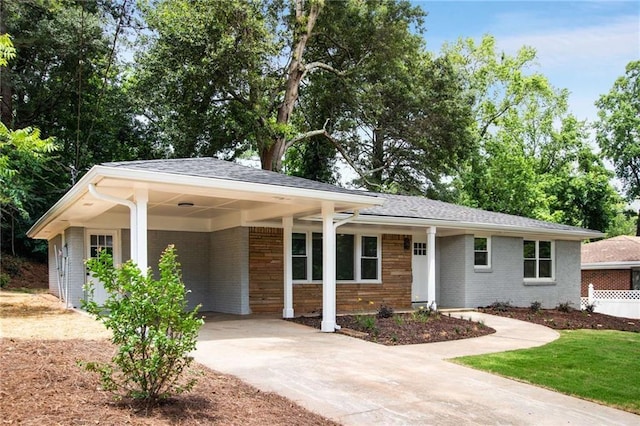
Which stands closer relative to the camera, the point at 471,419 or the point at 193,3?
the point at 471,419

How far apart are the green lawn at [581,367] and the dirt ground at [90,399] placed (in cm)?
370

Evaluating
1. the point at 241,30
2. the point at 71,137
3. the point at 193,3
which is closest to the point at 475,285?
the point at 241,30

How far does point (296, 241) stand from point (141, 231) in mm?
6491

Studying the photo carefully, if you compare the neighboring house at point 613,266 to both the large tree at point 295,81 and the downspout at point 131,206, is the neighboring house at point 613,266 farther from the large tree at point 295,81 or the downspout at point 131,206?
the downspout at point 131,206

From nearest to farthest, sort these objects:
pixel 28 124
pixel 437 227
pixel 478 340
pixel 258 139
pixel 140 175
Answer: pixel 140 175, pixel 478 340, pixel 437 227, pixel 258 139, pixel 28 124

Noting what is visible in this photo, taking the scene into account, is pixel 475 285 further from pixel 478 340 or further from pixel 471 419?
pixel 471 419

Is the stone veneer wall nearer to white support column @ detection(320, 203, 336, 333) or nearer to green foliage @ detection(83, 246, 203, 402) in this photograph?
white support column @ detection(320, 203, 336, 333)

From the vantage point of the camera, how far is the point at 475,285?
1688 cm

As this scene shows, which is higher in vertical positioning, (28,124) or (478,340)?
(28,124)

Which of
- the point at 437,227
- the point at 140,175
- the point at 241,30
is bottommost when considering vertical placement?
the point at 437,227

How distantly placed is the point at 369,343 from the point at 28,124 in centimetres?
2205

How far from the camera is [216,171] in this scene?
9969mm

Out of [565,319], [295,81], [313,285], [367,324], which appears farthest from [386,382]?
[295,81]

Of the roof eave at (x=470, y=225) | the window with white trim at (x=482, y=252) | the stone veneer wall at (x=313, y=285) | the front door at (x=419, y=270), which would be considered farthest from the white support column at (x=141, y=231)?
the window with white trim at (x=482, y=252)
